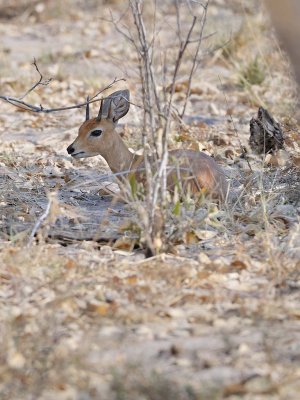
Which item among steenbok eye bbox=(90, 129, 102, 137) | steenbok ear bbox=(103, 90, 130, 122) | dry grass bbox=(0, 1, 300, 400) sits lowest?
dry grass bbox=(0, 1, 300, 400)

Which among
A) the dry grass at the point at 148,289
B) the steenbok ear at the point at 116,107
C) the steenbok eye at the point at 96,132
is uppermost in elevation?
the steenbok ear at the point at 116,107

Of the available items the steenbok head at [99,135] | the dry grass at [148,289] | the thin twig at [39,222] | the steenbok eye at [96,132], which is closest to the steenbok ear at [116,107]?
the steenbok head at [99,135]

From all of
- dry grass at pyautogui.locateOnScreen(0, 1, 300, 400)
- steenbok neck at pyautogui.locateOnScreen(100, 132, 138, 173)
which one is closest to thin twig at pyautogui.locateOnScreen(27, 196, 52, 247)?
dry grass at pyautogui.locateOnScreen(0, 1, 300, 400)

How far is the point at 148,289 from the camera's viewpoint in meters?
4.27

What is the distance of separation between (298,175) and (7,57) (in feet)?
19.3

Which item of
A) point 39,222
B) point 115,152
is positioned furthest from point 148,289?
point 115,152

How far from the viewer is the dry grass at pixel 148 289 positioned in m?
3.51

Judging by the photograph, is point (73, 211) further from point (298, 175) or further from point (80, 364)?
point (80, 364)

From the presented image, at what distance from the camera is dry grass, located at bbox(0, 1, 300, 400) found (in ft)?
11.5

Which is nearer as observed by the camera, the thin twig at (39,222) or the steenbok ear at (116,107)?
the thin twig at (39,222)

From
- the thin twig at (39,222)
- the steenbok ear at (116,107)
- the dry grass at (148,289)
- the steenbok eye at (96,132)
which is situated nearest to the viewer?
the dry grass at (148,289)

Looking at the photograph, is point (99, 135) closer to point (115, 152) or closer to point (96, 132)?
point (96, 132)

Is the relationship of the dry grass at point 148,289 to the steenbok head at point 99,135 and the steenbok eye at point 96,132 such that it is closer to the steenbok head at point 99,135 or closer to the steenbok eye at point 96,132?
the steenbok head at point 99,135

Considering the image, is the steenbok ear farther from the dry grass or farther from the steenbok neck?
the dry grass
